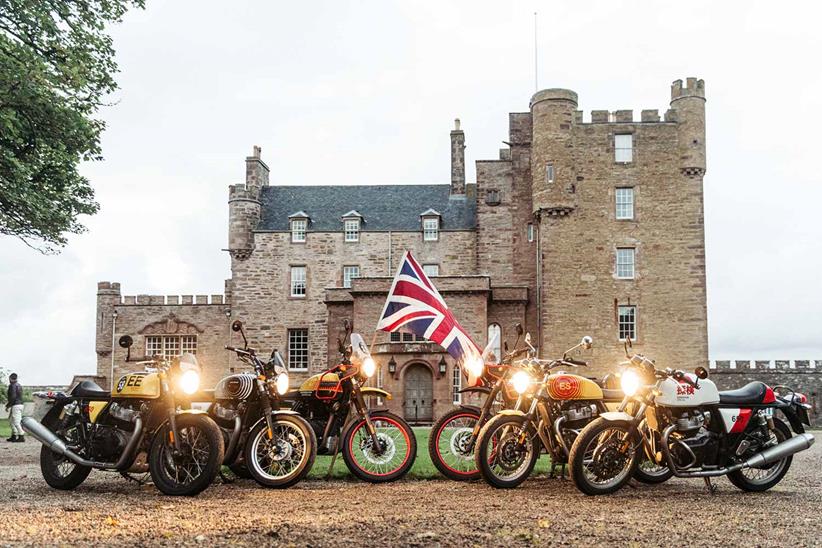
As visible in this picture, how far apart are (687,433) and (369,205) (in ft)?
125

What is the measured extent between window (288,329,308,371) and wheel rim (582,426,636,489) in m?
35.5

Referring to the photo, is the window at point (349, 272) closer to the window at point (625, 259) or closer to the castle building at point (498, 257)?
the castle building at point (498, 257)

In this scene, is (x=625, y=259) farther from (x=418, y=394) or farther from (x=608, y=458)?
(x=608, y=458)

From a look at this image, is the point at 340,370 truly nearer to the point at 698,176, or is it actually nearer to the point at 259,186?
the point at 698,176

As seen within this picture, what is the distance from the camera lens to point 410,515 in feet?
23.9

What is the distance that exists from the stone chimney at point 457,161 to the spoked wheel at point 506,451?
3714 cm

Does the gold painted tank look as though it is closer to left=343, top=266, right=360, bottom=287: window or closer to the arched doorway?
the arched doorway

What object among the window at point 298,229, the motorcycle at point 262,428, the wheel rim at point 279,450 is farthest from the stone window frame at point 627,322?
the wheel rim at point 279,450

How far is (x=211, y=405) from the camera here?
1000 cm

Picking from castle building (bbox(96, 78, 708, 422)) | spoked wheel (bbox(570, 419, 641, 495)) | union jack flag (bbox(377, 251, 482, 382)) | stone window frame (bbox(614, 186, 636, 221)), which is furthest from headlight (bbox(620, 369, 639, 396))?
stone window frame (bbox(614, 186, 636, 221))

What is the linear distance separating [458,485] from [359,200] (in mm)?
37980

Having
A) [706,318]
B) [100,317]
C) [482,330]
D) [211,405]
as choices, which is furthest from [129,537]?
[100,317]

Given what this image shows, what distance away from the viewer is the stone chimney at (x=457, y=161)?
45.9 meters

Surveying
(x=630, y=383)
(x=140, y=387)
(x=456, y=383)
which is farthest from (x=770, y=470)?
(x=456, y=383)
